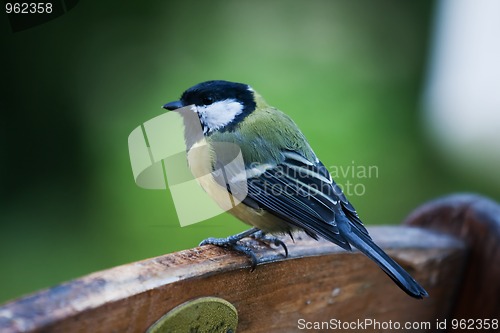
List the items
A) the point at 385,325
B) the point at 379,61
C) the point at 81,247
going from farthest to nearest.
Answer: the point at 379,61
the point at 81,247
the point at 385,325

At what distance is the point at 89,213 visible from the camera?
8.52 feet

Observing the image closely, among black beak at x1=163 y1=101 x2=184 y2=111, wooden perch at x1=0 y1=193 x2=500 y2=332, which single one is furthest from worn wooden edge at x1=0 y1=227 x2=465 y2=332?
black beak at x1=163 y1=101 x2=184 y2=111

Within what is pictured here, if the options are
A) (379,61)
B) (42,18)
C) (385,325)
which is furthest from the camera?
(379,61)

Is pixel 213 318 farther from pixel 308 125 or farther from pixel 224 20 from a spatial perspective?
pixel 224 20

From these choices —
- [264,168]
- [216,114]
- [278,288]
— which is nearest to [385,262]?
[278,288]

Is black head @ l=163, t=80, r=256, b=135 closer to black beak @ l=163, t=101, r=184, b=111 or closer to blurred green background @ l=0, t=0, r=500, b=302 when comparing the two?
black beak @ l=163, t=101, r=184, b=111

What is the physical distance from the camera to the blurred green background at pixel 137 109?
254cm

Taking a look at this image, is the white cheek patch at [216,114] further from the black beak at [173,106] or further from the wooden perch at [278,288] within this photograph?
the wooden perch at [278,288]

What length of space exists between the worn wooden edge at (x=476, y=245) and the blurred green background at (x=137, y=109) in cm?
108

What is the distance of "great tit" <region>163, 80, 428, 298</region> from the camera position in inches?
58.8

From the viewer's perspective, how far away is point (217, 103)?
171 centimetres

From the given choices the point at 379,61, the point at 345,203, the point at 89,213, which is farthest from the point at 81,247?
the point at 379,61

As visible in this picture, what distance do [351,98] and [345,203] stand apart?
1.58 m

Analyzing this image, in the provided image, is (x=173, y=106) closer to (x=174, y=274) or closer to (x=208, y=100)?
(x=208, y=100)
